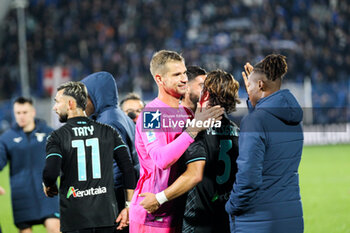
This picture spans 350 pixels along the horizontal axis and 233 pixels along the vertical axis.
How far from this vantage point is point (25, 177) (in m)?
5.98

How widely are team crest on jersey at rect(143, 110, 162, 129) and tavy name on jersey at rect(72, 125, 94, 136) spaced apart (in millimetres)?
694

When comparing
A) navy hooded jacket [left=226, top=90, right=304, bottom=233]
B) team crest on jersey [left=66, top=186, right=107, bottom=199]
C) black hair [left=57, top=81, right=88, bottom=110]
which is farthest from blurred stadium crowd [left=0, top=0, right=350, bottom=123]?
navy hooded jacket [left=226, top=90, right=304, bottom=233]

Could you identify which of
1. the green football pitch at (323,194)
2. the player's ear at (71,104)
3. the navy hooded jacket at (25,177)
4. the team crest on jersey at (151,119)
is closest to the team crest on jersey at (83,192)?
the player's ear at (71,104)

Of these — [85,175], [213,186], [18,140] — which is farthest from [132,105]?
[213,186]

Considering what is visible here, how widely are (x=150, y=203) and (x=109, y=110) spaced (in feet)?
5.10

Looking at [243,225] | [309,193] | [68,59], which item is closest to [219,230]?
[243,225]

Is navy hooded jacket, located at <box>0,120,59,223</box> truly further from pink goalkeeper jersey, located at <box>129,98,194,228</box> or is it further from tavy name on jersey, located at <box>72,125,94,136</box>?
pink goalkeeper jersey, located at <box>129,98,194,228</box>

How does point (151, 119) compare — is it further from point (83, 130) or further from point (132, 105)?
point (132, 105)

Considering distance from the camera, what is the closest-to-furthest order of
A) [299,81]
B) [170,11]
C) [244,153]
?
[244,153] < [299,81] < [170,11]

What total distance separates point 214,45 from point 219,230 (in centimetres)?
2303

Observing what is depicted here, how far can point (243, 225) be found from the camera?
124 inches

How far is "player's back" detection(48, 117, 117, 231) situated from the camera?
3781mm

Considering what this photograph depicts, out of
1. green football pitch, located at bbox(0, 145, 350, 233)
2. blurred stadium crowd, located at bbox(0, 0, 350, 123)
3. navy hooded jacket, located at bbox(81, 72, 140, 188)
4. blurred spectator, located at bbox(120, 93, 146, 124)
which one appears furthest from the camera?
blurred stadium crowd, located at bbox(0, 0, 350, 123)

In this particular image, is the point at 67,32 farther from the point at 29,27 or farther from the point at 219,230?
the point at 219,230
